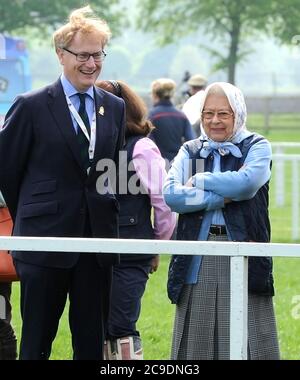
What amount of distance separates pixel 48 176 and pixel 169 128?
6.81 m

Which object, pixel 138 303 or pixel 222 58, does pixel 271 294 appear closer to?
pixel 138 303

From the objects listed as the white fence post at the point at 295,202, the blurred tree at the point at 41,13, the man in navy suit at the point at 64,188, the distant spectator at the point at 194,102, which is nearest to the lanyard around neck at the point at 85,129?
the man in navy suit at the point at 64,188

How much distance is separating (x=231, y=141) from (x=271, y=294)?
716mm

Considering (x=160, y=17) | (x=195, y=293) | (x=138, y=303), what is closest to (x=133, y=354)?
(x=138, y=303)

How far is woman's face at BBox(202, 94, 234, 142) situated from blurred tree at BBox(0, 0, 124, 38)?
3556cm

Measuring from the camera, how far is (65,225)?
4.88 metres

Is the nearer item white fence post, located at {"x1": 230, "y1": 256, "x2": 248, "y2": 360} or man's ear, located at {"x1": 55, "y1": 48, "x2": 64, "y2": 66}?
white fence post, located at {"x1": 230, "y1": 256, "x2": 248, "y2": 360}

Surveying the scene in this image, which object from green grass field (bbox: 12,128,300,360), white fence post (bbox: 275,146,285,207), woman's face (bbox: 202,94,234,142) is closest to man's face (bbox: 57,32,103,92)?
woman's face (bbox: 202,94,234,142)

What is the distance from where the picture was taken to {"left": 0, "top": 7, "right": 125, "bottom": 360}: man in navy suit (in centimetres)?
486

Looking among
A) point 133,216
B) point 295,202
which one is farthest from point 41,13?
point 133,216

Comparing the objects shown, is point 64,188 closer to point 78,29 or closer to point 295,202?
point 78,29

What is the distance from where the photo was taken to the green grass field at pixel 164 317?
6.92 metres

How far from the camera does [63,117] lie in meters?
4.90

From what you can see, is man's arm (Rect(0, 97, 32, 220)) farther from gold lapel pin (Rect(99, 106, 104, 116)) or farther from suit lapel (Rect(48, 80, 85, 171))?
gold lapel pin (Rect(99, 106, 104, 116))
